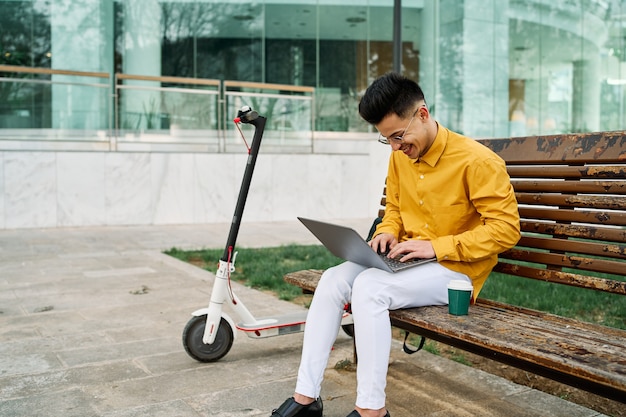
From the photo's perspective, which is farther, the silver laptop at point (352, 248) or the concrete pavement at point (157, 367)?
the concrete pavement at point (157, 367)

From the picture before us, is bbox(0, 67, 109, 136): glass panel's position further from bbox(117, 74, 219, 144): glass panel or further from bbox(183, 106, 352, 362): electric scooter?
bbox(183, 106, 352, 362): electric scooter

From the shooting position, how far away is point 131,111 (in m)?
11.9

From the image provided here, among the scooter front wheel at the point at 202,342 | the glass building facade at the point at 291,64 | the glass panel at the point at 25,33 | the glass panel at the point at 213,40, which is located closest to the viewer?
the scooter front wheel at the point at 202,342

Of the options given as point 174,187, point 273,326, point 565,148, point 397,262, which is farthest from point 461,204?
point 174,187

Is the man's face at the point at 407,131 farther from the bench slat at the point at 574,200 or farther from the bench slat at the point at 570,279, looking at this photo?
the bench slat at the point at 570,279

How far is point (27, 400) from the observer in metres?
3.13

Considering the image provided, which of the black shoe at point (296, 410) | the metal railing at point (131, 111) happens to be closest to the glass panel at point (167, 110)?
the metal railing at point (131, 111)

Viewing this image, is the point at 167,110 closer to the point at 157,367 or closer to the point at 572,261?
the point at 157,367

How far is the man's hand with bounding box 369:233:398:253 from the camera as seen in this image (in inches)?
122

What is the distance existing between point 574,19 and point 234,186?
7.36 metres

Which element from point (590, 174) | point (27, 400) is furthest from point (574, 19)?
point (27, 400)

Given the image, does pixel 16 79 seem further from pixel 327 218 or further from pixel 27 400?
pixel 27 400

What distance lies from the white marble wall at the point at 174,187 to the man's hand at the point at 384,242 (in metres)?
9.32

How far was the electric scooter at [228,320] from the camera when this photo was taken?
3.52 meters
